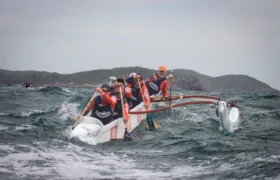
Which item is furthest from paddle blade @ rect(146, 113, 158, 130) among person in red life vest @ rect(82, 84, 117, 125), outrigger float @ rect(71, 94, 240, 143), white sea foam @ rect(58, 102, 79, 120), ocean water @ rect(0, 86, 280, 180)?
white sea foam @ rect(58, 102, 79, 120)

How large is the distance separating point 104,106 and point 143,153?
8.80 ft

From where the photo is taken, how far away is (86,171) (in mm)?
7949

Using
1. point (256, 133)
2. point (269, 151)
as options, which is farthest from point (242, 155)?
point (256, 133)

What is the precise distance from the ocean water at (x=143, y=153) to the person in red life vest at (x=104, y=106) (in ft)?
2.88

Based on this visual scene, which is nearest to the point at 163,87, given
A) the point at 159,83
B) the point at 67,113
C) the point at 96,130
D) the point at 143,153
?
the point at 159,83

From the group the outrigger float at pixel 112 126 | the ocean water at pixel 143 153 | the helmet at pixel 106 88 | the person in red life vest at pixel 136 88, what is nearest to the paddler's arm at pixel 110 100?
the helmet at pixel 106 88

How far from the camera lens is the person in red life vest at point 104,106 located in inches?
476

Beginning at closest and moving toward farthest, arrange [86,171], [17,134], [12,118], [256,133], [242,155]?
1. [86,171]
2. [242,155]
3. [17,134]
4. [256,133]
5. [12,118]

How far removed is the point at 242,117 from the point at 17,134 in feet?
32.9

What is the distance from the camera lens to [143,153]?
10.3m

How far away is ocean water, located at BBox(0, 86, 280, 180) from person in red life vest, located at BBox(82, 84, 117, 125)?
34.5 inches

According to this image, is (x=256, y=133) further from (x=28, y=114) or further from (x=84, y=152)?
(x=28, y=114)

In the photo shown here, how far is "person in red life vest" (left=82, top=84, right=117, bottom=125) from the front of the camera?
1210 cm

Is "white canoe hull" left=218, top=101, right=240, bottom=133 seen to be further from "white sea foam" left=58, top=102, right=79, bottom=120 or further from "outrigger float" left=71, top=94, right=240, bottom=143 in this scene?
"white sea foam" left=58, top=102, right=79, bottom=120
